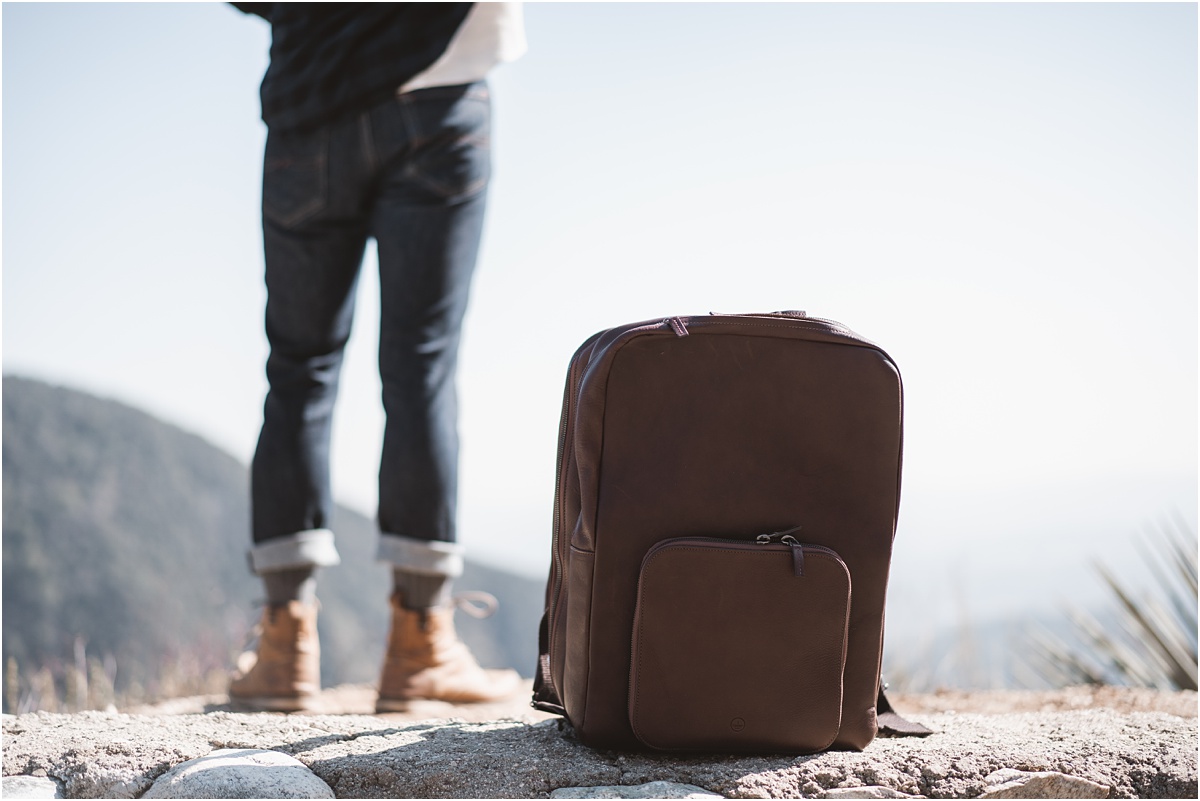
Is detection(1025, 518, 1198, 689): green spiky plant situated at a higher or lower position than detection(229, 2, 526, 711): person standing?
lower

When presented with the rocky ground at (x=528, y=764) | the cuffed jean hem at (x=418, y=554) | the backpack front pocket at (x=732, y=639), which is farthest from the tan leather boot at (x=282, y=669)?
the backpack front pocket at (x=732, y=639)

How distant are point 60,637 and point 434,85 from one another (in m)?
12.9

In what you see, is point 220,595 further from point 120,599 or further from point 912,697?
point 912,697

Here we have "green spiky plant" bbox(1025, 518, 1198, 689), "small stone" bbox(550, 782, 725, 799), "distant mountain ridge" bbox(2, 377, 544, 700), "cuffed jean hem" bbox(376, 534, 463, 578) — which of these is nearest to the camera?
"small stone" bbox(550, 782, 725, 799)

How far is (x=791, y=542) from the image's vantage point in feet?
3.88

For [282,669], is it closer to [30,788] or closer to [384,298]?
[30,788]

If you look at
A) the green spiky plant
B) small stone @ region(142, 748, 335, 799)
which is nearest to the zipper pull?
small stone @ region(142, 748, 335, 799)

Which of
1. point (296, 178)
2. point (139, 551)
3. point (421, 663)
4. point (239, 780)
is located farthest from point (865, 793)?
point (139, 551)

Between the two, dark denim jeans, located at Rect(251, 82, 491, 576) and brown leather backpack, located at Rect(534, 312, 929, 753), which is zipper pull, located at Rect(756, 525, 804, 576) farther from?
dark denim jeans, located at Rect(251, 82, 491, 576)

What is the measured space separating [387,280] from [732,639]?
1.05 m

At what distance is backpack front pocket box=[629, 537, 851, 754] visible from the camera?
1164mm

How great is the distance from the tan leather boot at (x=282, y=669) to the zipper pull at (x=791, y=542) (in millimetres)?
1078

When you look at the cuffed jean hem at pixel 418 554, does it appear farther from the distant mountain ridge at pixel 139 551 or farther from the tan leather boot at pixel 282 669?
the distant mountain ridge at pixel 139 551

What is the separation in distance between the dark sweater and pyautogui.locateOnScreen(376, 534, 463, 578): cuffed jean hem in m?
0.89
